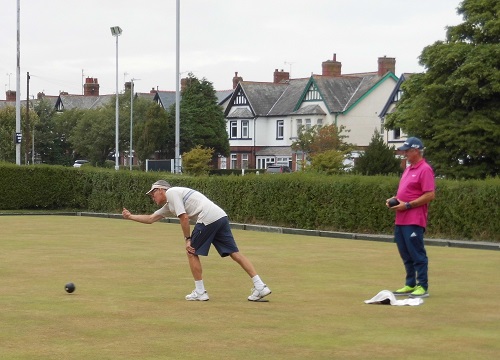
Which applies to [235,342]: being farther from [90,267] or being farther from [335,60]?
[335,60]

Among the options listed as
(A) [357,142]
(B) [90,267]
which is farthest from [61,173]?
(A) [357,142]

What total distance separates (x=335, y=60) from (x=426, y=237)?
5750 cm

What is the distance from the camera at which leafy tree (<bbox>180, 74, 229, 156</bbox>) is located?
244 ft

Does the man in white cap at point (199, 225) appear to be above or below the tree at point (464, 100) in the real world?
below

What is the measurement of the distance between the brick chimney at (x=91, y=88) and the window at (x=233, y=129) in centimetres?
3272

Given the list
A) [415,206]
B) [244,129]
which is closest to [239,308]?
[415,206]

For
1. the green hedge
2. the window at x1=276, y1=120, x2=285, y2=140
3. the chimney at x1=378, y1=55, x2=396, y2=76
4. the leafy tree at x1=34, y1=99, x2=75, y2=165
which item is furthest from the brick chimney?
the green hedge

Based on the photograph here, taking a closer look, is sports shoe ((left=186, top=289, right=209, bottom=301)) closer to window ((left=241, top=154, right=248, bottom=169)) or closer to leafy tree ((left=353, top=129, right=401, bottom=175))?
leafy tree ((left=353, top=129, right=401, bottom=175))

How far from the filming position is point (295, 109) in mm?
77500

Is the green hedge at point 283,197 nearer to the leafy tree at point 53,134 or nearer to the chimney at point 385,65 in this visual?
the chimney at point 385,65

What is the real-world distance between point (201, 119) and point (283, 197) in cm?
4881

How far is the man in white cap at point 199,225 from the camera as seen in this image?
10984mm

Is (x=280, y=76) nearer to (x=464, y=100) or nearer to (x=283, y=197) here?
(x=464, y=100)

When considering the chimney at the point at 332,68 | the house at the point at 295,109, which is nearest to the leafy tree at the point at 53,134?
the house at the point at 295,109
